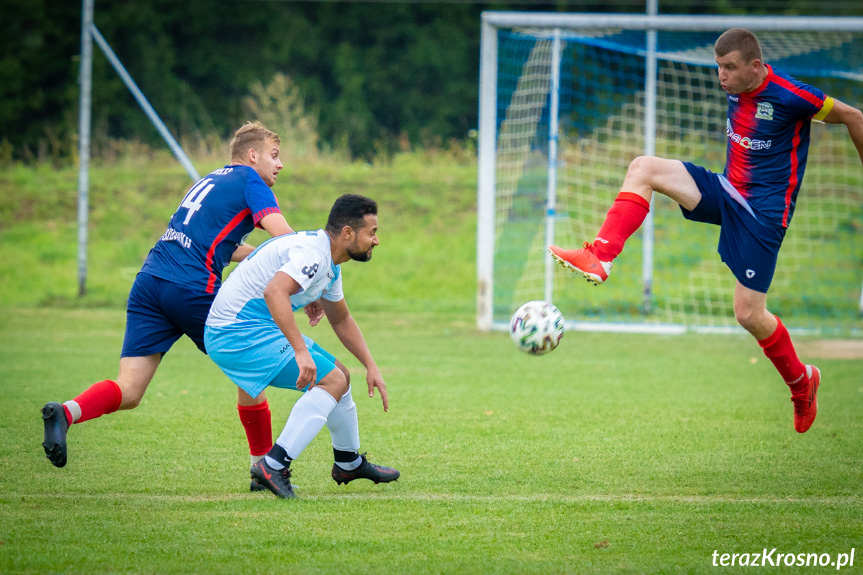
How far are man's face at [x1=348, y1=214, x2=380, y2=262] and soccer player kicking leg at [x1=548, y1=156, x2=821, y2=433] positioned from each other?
3.10 feet

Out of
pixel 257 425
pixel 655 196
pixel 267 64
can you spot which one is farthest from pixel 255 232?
pixel 267 64

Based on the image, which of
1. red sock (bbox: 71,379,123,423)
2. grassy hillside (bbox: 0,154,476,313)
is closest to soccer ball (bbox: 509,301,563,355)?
red sock (bbox: 71,379,123,423)

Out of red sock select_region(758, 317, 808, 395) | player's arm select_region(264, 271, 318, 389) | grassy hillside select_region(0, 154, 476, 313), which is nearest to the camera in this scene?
player's arm select_region(264, 271, 318, 389)

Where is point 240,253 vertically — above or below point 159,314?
above

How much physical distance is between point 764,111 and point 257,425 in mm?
3239

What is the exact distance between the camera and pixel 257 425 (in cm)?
501

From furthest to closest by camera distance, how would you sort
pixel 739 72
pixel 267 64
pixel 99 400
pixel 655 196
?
pixel 267 64, pixel 655 196, pixel 739 72, pixel 99 400

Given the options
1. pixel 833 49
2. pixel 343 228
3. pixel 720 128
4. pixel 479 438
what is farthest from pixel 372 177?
pixel 343 228

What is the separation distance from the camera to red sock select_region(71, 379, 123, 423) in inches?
183

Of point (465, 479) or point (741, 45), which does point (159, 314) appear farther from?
point (741, 45)

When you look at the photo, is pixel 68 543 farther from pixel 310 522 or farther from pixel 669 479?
pixel 669 479

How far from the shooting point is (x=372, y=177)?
1989 centimetres

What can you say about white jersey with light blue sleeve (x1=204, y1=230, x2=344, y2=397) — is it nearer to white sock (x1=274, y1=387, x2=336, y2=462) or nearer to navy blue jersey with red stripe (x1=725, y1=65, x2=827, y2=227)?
white sock (x1=274, y1=387, x2=336, y2=462)

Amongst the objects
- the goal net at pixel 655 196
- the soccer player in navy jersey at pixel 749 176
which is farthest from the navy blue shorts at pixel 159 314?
the goal net at pixel 655 196
